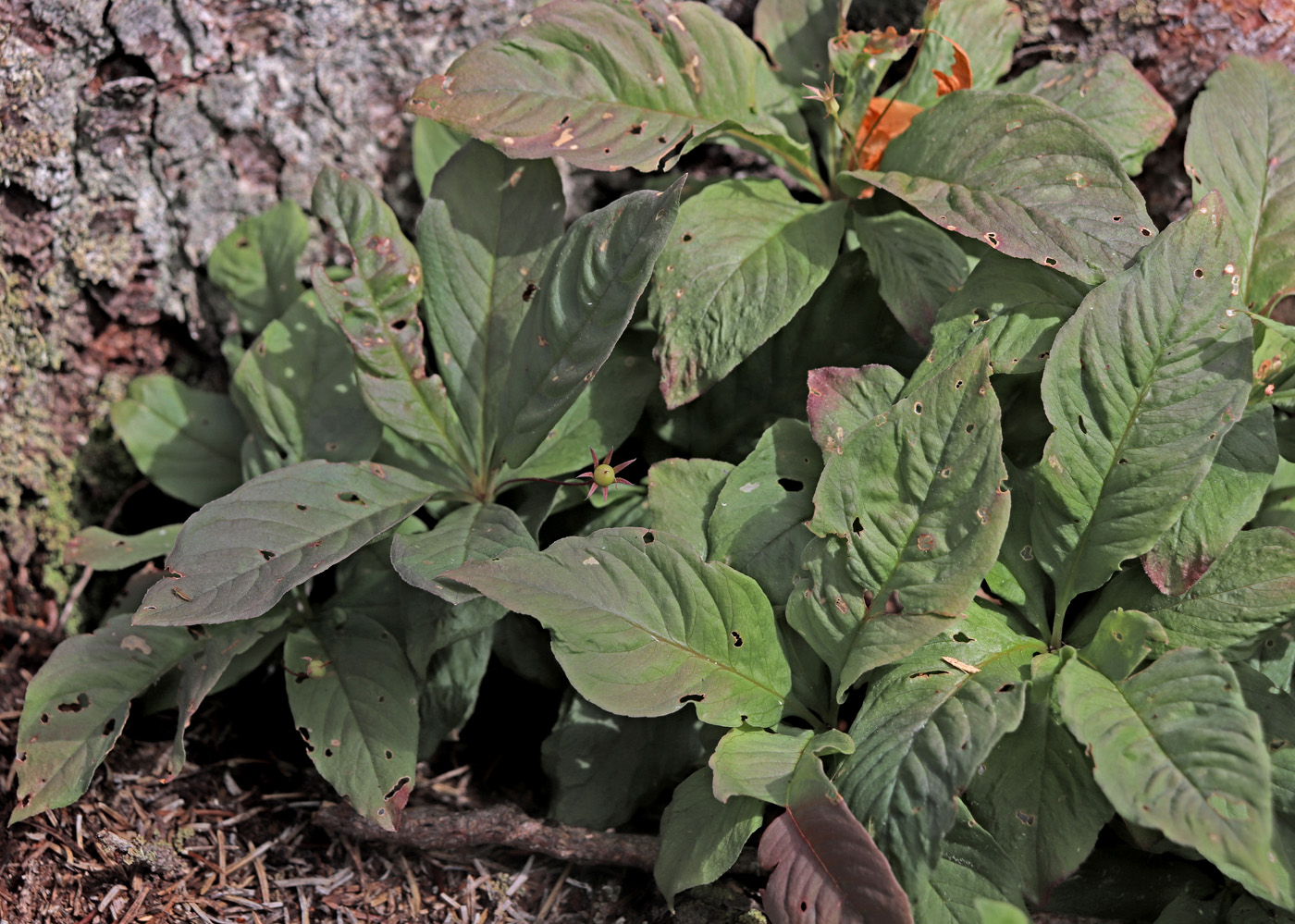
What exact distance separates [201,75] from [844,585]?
72.7 inches

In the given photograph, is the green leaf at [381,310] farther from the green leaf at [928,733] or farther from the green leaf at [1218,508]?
the green leaf at [1218,508]

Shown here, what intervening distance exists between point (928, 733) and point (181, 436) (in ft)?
5.91

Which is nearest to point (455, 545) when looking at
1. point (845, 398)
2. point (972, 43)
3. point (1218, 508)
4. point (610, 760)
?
point (610, 760)

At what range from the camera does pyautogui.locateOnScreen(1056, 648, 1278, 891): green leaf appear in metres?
1.17

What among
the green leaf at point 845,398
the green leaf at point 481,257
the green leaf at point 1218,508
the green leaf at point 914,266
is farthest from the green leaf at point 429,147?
the green leaf at point 1218,508

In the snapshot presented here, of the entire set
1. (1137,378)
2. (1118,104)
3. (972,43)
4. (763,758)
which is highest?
(972,43)

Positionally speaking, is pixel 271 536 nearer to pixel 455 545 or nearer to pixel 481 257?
pixel 455 545

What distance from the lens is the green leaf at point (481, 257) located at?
192 centimetres

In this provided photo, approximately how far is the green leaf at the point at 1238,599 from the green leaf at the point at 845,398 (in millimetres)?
573

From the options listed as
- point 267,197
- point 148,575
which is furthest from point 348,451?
point 267,197

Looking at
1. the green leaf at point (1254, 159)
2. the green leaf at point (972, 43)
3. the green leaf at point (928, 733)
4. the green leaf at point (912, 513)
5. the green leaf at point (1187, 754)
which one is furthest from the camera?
the green leaf at point (972, 43)

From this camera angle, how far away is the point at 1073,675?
142 centimetres

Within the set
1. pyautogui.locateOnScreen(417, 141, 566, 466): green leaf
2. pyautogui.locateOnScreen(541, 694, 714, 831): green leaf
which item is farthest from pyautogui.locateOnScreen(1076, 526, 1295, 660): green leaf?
pyautogui.locateOnScreen(417, 141, 566, 466): green leaf

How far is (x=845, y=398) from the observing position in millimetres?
1687
